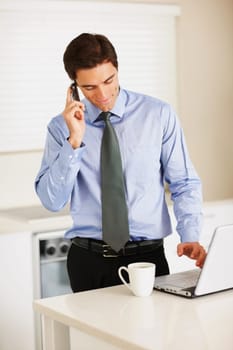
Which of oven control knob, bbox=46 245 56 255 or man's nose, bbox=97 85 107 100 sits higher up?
man's nose, bbox=97 85 107 100

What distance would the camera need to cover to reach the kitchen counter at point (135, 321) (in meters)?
1.96

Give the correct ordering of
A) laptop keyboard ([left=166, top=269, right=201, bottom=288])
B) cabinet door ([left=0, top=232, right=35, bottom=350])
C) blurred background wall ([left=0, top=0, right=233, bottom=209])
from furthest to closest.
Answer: blurred background wall ([left=0, top=0, right=233, bottom=209]) < cabinet door ([left=0, top=232, right=35, bottom=350]) < laptop keyboard ([left=166, top=269, right=201, bottom=288])

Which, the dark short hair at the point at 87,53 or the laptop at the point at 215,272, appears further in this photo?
the dark short hair at the point at 87,53

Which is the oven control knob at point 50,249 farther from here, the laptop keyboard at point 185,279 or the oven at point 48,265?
the laptop keyboard at point 185,279

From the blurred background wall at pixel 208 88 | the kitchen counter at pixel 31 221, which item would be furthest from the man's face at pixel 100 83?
the blurred background wall at pixel 208 88

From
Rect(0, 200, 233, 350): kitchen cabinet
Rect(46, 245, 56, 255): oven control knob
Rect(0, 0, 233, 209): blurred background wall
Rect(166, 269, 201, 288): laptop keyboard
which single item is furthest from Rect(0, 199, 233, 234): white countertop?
Rect(166, 269, 201, 288): laptop keyboard

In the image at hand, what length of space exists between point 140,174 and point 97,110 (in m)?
0.28

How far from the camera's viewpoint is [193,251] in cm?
261

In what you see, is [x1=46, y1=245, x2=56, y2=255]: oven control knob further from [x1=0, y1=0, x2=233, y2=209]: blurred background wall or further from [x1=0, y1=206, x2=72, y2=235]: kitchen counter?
[x1=0, y1=0, x2=233, y2=209]: blurred background wall

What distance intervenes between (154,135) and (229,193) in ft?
7.40

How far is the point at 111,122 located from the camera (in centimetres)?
284

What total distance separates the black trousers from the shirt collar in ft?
1.57

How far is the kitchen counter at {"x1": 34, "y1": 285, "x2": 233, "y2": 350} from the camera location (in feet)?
6.45

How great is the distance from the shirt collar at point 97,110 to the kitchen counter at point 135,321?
0.64 m
